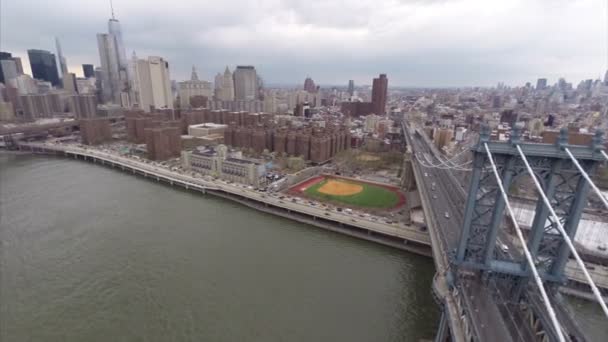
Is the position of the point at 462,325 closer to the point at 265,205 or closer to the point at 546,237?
the point at 546,237

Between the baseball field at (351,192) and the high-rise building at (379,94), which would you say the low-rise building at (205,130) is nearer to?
the baseball field at (351,192)

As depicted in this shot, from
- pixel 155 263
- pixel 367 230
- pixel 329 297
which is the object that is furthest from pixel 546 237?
pixel 155 263

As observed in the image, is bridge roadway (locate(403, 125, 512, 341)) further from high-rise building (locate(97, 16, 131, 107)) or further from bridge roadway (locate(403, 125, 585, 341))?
high-rise building (locate(97, 16, 131, 107))

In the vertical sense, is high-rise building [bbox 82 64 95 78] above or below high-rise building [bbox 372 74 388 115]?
above

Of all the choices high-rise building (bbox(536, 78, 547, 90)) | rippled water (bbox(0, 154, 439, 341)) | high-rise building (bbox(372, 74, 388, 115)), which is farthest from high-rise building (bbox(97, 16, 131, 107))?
high-rise building (bbox(536, 78, 547, 90))

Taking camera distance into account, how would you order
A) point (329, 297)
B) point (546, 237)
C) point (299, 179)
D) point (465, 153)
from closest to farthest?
point (546, 237) < point (329, 297) < point (299, 179) < point (465, 153)

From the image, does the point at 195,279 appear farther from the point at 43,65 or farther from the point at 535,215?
the point at 43,65

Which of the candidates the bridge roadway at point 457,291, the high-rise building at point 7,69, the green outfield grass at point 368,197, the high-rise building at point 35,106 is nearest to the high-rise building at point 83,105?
the high-rise building at point 35,106
